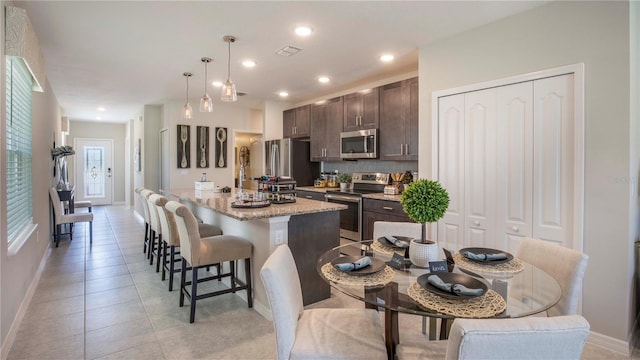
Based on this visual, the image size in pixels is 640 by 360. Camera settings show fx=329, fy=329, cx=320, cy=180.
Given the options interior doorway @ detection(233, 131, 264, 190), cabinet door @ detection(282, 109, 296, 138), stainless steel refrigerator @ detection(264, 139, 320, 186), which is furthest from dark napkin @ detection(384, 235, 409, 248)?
interior doorway @ detection(233, 131, 264, 190)

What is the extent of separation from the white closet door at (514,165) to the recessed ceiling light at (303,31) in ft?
5.80

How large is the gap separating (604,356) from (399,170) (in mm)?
2939

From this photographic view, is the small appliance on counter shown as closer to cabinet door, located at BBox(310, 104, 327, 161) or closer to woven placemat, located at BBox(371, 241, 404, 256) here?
woven placemat, located at BBox(371, 241, 404, 256)

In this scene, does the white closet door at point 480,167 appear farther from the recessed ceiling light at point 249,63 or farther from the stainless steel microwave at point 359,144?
the recessed ceiling light at point 249,63

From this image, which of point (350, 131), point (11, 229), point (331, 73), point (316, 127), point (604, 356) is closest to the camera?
point (604, 356)

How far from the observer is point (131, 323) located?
266 cm

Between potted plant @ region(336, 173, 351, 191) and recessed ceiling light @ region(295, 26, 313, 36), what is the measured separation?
8.18 ft

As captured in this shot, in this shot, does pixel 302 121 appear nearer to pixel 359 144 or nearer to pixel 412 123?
pixel 359 144

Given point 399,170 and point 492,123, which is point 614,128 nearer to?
point 492,123

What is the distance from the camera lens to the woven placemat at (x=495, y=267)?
1707 mm

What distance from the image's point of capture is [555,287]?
1.58 meters

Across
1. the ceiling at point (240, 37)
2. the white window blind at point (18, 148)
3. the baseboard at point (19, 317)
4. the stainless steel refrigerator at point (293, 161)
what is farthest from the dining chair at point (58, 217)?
the stainless steel refrigerator at point (293, 161)

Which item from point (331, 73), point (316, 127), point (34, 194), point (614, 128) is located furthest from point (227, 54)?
point (614, 128)

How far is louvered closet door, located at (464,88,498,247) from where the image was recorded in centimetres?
291
